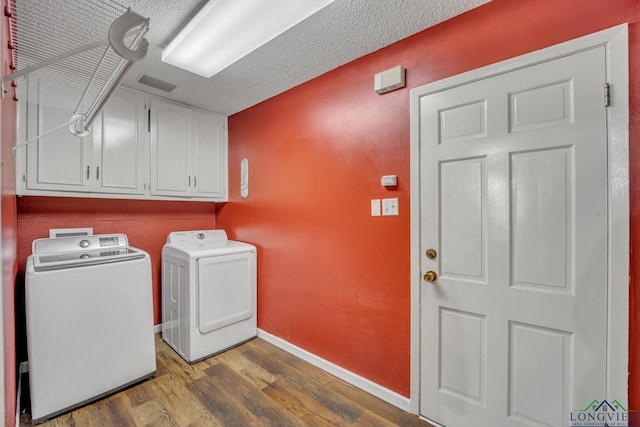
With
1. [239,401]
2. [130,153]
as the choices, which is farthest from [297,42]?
[239,401]

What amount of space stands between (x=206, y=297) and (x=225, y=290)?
179 mm

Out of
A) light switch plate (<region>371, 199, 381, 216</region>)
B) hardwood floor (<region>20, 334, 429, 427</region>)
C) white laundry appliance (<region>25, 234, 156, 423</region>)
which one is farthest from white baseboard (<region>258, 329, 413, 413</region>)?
light switch plate (<region>371, 199, 381, 216</region>)

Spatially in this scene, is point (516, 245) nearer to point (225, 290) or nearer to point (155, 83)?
point (225, 290)

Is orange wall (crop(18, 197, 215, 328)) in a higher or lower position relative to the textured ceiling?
lower

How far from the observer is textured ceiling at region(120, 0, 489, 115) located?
1.53 meters

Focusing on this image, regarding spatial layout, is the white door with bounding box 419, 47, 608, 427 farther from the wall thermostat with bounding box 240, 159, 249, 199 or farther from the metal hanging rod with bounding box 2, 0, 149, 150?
the wall thermostat with bounding box 240, 159, 249, 199

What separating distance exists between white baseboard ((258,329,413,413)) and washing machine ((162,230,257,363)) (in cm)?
38

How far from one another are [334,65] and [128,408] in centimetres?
272

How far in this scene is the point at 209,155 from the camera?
3053mm

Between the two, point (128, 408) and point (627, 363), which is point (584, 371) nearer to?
point (627, 363)

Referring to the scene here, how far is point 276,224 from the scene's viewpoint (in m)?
2.65

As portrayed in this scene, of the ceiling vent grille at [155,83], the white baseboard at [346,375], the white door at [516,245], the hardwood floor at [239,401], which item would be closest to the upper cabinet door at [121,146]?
the ceiling vent grille at [155,83]

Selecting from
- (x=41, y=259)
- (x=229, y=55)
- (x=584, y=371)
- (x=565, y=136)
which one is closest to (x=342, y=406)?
(x=584, y=371)

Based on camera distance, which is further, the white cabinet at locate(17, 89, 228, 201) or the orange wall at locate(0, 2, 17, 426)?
the white cabinet at locate(17, 89, 228, 201)
